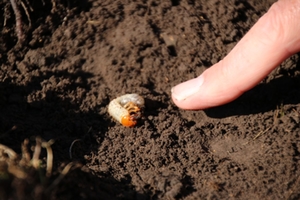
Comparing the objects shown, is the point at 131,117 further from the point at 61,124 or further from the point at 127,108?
the point at 61,124

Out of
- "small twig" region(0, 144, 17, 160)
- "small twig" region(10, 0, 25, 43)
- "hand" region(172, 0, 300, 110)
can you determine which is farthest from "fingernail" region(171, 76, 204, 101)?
"small twig" region(0, 144, 17, 160)

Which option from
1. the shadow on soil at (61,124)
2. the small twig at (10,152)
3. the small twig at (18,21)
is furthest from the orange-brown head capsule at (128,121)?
the small twig at (18,21)

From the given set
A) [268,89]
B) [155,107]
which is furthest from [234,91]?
[155,107]

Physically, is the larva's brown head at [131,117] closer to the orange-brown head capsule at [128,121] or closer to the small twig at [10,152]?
the orange-brown head capsule at [128,121]

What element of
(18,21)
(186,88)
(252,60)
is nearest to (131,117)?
(186,88)

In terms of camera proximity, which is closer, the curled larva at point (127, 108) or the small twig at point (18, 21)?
the curled larva at point (127, 108)

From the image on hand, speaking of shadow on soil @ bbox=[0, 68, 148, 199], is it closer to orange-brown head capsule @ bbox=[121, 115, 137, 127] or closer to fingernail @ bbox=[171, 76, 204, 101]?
orange-brown head capsule @ bbox=[121, 115, 137, 127]

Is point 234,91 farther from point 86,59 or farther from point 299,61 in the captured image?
point 86,59
